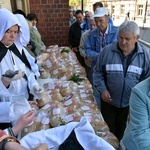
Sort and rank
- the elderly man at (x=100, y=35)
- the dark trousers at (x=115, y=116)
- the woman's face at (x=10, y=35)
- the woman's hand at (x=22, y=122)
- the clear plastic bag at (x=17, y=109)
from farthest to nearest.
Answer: the elderly man at (x=100, y=35) < the dark trousers at (x=115, y=116) < the woman's face at (x=10, y=35) < the clear plastic bag at (x=17, y=109) < the woman's hand at (x=22, y=122)

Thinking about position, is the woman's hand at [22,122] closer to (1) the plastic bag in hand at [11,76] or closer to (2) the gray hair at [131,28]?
(1) the plastic bag in hand at [11,76]

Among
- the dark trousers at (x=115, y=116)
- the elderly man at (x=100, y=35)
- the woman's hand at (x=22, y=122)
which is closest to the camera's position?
the woman's hand at (x=22, y=122)

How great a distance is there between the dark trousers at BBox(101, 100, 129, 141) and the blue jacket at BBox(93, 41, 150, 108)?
0.32 ft

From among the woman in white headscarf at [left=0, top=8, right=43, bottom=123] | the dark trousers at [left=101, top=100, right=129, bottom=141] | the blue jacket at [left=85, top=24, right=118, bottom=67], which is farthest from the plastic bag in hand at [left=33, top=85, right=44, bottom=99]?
the blue jacket at [left=85, top=24, right=118, bottom=67]

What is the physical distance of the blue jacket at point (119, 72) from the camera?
1663 millimetres

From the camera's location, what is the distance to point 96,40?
2.44 m

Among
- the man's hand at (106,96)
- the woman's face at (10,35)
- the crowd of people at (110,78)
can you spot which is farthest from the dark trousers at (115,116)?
the woman's face at (10,35)

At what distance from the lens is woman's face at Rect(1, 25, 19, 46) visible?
4.86 feet

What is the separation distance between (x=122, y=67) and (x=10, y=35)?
3.07ft

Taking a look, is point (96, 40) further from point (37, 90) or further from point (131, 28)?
point (37, 90)

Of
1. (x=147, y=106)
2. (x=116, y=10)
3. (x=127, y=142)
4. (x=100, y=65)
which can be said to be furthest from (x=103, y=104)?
(x=116, y=10)

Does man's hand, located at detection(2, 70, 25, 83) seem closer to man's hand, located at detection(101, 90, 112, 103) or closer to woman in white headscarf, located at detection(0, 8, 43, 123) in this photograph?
woman in white headscarf, located at detection(0, 8, 43, 123)

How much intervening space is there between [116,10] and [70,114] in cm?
2680

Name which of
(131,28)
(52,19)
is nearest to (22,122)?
(131,28)
